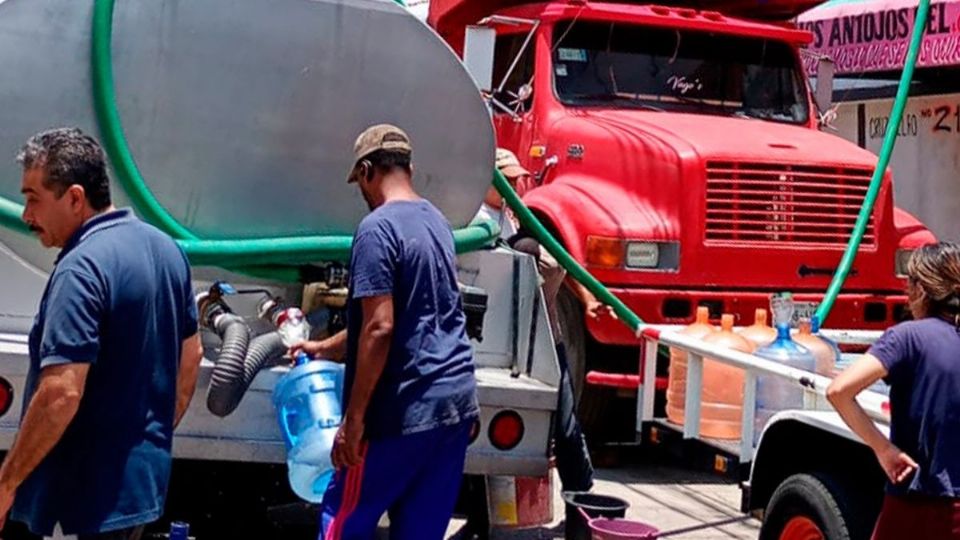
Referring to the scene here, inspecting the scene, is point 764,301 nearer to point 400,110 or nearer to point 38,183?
point 400,110

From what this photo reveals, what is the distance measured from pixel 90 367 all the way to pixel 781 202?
530cm

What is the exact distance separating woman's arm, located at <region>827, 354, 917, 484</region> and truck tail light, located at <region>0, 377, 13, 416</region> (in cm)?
239

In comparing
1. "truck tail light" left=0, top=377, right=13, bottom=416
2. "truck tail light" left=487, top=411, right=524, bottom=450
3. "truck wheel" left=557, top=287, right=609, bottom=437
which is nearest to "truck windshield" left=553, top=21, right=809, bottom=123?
"truck wheel" left=557, top=287, right=609, bottom=437

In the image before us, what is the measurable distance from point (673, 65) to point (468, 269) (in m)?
3.91

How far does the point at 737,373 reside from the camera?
536 cm

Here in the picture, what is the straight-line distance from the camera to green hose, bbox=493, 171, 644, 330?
581 cm

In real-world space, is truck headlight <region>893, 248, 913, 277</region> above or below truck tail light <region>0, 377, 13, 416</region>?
above

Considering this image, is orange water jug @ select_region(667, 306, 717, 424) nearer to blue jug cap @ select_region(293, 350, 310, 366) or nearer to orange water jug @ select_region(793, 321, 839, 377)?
orange water jug @ select_region(793, 321, 839, 377)

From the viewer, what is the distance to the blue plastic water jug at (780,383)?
4891 millimetres

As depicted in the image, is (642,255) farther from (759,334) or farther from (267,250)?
(267,250)

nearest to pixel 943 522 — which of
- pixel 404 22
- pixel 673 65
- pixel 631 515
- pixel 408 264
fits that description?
pixel 408 264

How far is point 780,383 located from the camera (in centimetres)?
494

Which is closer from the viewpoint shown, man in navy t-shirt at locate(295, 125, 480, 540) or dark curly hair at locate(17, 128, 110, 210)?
dark curly hair at locate(17, 128, 110, 210)

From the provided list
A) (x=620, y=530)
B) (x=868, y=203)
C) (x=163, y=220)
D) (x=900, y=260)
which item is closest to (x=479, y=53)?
(x=163, y=220)
